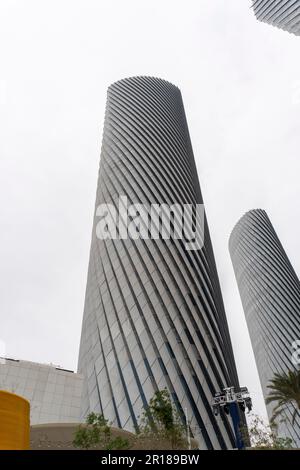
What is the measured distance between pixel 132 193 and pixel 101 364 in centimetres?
2502

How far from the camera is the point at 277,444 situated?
24484 millimetres

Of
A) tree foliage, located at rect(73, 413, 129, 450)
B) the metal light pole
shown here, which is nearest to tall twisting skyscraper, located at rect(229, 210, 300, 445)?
the metal light pole

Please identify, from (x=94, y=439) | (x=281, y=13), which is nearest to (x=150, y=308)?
(x=94, y=439)

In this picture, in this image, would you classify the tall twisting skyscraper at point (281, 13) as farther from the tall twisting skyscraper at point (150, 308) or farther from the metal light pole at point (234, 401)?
the metal light pole at point (234, 401)

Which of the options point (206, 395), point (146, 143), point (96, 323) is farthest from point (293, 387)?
→ point (146, 143)

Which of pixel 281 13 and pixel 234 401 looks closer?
pixel 234 401

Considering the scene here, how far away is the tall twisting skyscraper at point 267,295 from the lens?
10731 centimetres

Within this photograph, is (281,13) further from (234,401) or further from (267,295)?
(267,295)

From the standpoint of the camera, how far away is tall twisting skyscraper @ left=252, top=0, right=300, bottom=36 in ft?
213

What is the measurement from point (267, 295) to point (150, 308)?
78.7 meters

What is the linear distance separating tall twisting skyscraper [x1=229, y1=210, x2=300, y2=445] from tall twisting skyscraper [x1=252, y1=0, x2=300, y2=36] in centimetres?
6799

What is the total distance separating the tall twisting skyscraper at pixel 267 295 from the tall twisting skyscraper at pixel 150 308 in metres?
52.9

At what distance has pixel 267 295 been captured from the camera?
11869 centimetres
